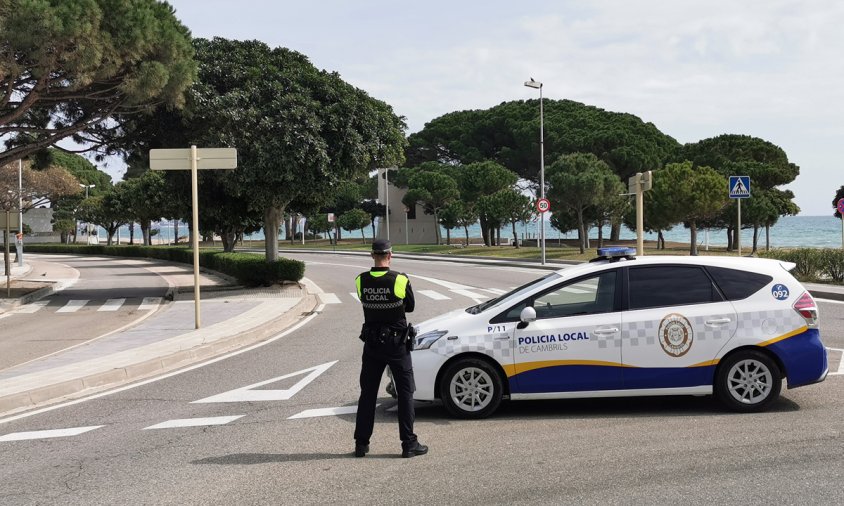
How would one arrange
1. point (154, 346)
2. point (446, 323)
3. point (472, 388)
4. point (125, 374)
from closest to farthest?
1. point (472, 388)
2. point (446, 323)
3. point (125, 374)
4. point (154, 346)

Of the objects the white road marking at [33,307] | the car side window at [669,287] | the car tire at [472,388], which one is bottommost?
the white road marking at [33,307]

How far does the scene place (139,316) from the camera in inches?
715

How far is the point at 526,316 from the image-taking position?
266 inches

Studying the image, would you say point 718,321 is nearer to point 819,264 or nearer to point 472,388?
point 472,388

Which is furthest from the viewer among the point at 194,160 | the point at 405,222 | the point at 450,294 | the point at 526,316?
the point at 405,222

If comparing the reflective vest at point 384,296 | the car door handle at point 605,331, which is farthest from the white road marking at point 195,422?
the car door handle at point 605,331

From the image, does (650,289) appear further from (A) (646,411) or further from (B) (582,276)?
(A) (646,411)

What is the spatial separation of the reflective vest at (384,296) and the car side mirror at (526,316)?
145 centimetres

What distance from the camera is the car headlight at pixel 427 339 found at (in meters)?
6.90

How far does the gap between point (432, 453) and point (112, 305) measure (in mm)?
17950

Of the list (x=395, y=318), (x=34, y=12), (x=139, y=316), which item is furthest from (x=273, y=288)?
(x=395, y=318)

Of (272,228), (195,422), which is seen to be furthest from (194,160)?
(272,228)

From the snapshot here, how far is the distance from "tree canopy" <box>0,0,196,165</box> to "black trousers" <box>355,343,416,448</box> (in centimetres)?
1460

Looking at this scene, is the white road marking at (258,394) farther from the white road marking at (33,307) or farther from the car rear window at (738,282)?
the white road marking at (33,307)
